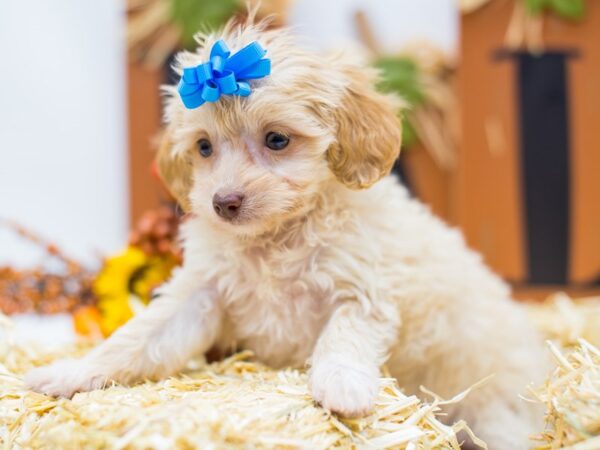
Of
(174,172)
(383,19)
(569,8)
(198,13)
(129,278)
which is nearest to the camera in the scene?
(174,172)

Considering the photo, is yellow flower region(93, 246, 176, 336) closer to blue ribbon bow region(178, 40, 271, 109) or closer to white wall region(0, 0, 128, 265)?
blue ribbon bow region(178, 40, 271, 109)

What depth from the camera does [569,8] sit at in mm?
3076

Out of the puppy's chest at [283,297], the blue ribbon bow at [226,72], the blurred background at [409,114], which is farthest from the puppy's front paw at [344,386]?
the blurred background at [409,114]

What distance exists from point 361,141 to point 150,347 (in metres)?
0.70

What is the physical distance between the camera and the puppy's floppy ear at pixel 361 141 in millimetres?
1591

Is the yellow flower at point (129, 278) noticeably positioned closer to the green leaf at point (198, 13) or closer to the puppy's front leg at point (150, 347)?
the puppy's front leg at point (150, 347)

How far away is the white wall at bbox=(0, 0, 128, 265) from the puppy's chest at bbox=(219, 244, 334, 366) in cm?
199

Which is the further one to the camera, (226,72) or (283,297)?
(283,297)

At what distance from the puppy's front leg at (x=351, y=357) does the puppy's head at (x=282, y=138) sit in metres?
0.29

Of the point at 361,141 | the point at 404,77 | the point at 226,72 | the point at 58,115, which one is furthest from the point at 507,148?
the point at 58,115

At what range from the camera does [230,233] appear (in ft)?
5.34

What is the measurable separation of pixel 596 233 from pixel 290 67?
7.17 ft

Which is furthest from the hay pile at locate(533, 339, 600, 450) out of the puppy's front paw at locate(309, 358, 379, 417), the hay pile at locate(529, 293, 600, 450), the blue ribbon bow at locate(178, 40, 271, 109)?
the blue ribbon bow at locate(178, 40, 271, 109)

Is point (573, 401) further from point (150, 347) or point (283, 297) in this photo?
point (150, 347)
